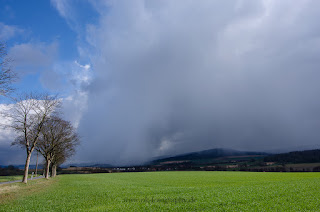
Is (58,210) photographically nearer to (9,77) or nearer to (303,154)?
(9,77)

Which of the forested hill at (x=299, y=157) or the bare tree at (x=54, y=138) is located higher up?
the bare tree at (x=54, y=138)

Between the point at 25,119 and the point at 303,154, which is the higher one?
the point at 25,119

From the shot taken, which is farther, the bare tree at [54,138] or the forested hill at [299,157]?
the forested hill at [299,157]

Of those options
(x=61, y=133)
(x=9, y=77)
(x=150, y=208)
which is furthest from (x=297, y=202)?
(x=61, y=133)

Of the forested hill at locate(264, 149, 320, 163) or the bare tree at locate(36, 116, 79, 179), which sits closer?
the bare tree at locate(36, 116, 79, 179)

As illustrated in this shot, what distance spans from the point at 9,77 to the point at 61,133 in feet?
136

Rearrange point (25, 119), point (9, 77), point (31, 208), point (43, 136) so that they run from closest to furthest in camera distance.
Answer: point (31, 208) < point (9, 77) < point (25, 119) < point (43, 136)

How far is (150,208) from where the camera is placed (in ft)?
55.0

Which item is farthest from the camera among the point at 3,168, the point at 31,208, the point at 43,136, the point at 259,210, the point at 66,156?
the point at 3,168

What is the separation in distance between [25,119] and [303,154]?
227036 mm

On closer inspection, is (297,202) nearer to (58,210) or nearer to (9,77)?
(58,210)

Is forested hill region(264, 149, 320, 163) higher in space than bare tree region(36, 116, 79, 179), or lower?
lower

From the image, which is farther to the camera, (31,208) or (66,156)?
(66,156)

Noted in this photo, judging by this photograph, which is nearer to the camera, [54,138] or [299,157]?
[54,138]
